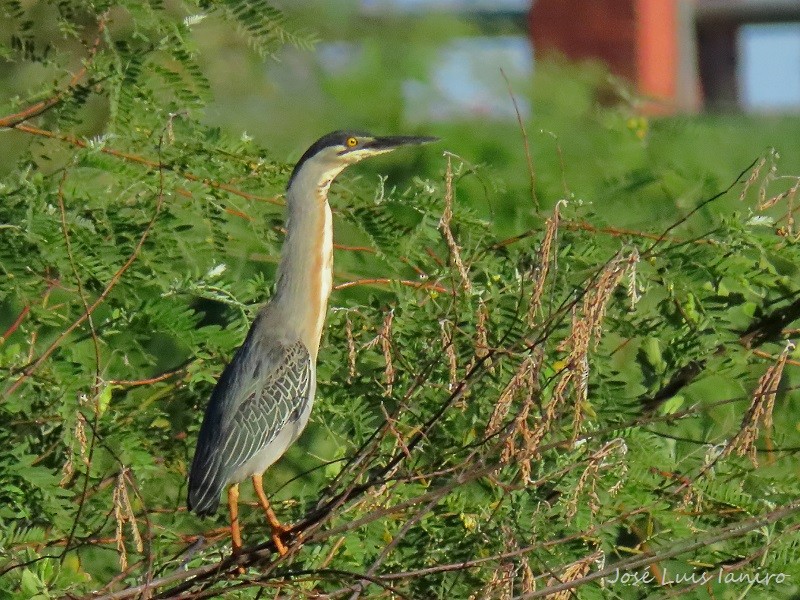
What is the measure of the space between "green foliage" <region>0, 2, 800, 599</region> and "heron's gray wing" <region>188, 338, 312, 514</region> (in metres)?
0.08

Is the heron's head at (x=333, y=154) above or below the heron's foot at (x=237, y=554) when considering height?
above

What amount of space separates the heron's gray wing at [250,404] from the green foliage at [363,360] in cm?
8

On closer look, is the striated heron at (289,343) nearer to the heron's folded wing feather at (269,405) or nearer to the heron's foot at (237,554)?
the heron's folded wing feather at (269,405)

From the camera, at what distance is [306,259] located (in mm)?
3652

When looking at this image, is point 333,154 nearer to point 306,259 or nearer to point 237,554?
point 306,259

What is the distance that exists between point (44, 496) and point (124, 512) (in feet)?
1.80

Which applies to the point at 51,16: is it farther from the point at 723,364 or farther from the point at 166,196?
the point at 723,364

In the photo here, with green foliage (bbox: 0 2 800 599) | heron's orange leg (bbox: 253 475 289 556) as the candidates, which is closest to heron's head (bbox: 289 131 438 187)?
green foliage (bbox: 0 2 800 599)

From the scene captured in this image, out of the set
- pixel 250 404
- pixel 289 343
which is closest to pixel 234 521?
pixel 250 404

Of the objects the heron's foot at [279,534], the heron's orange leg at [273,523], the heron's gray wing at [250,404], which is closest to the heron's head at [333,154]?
the heron's gray wing at [250,404]

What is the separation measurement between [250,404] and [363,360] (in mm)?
344

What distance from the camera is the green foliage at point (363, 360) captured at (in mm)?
3131

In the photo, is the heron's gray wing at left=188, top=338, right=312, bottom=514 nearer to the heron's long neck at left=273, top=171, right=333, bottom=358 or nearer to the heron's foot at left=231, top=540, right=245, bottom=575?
the heron's long neck at left=273, top=171, right=333, bottom=358

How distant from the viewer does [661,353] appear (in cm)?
379
